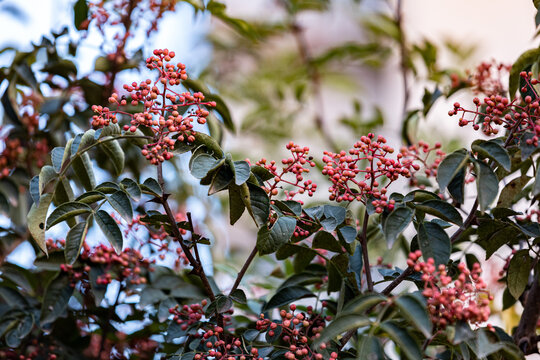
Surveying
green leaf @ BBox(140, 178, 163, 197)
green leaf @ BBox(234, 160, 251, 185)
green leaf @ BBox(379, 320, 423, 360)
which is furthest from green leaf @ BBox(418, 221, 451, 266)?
green leaf @ BBox(140, 178, 163, 197)


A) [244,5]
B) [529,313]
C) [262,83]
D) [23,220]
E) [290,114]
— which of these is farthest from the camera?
[244,5]

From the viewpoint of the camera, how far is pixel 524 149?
2.57 feet

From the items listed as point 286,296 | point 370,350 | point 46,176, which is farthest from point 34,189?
point 370,350

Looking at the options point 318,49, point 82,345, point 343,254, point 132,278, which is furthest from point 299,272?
point 318,49

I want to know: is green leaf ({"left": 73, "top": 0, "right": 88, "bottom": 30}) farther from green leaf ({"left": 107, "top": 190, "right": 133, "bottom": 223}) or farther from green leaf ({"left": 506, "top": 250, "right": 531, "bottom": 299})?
green leaf ({"left": 506, "top": 250, "right": 531, "bottom": 299})

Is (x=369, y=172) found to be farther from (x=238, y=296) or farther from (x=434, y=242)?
(x=238, y=296)

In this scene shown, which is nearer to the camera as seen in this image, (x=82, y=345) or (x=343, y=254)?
(x=343, y=254)

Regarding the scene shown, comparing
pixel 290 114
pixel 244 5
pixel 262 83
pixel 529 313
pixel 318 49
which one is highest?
pixel 244 5

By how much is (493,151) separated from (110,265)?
62 cm

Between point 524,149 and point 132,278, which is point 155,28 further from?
point 524,149

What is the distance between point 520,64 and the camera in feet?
3.31

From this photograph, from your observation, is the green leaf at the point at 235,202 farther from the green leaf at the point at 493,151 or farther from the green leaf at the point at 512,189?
the green leaf at the point at 512,189

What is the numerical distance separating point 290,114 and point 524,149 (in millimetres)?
1391

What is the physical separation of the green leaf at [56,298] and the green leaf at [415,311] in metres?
0.55
